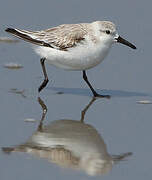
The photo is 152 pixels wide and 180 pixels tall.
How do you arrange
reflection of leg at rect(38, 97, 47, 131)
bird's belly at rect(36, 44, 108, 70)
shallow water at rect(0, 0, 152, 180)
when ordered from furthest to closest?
1. bird's belly at rect(36, 44, 108, 70)
2. reflection of leg at rect(38, 97, 47, 131)
3. shallow water at rect(0, 0, 152, 180)

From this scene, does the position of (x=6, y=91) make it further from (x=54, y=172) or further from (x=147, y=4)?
(x=147, y=4)

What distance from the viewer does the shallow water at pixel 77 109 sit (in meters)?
5.54

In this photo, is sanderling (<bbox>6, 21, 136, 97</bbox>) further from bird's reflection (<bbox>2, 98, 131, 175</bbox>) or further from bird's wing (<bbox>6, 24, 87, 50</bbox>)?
bird's reflection (<bbox>2, 98, 131, 175</bbox>)

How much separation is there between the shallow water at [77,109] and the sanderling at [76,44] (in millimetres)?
349

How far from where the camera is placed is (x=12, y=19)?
9.72 metres

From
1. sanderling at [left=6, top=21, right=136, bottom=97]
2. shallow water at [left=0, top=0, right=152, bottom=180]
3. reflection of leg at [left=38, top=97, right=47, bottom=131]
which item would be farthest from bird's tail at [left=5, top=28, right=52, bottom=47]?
reflection of leg at [left=38, top=97, right=47, bottom=131]

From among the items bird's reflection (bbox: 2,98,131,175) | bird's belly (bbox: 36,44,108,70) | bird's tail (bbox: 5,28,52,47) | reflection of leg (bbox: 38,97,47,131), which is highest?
bird's tail (bbox: 5,28,52,47)

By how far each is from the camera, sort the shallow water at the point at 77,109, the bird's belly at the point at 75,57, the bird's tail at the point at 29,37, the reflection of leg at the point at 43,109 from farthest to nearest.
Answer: the bird's tail at the point at 29,37 < the bird's belly at the point at 75,57 < the reflection of leg at the point at 43,109 < the shallow water at the point at 77,109

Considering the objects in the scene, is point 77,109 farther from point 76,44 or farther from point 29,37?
point 29,37

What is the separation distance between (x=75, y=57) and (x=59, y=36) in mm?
388

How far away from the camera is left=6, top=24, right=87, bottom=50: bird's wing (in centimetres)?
746

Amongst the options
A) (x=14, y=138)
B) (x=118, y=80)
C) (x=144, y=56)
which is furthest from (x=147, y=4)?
(x=14, y=138)

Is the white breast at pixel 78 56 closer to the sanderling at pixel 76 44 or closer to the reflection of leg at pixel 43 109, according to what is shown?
the sanderling at pixel 76 44

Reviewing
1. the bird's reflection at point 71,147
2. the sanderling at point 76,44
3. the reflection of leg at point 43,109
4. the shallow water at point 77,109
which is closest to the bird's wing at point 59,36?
the sanderling at point 76,44
